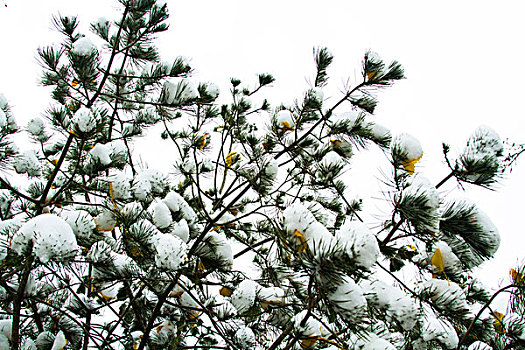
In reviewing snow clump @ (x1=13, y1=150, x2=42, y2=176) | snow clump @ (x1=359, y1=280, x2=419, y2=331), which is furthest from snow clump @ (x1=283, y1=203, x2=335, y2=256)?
snow clump @ (x1=13, y1=150, x2=42, y2=176)

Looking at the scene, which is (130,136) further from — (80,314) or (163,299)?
(163,299)

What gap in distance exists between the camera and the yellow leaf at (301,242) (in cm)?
73

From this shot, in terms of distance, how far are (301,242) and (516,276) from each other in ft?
3.35

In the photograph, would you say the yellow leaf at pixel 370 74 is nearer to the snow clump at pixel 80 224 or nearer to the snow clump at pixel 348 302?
the snow clump at pixel 348 302

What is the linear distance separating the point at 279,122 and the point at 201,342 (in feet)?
5.85

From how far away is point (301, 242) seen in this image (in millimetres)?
742

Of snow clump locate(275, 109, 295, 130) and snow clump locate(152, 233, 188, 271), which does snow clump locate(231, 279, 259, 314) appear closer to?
snow clump locate(152, 233, 188, 271)

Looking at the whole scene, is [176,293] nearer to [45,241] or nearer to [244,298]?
[244,298]

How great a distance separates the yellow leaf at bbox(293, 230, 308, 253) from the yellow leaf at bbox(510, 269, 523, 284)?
98cm

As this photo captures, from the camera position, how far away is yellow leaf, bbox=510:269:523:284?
45.4 inches

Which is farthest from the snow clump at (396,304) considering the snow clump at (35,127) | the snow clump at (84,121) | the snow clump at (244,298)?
the snow clump at (35,127)

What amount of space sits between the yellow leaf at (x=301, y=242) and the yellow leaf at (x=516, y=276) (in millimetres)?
978

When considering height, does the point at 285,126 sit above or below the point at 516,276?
above

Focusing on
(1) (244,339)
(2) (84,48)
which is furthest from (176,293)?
(2) (84,48)
